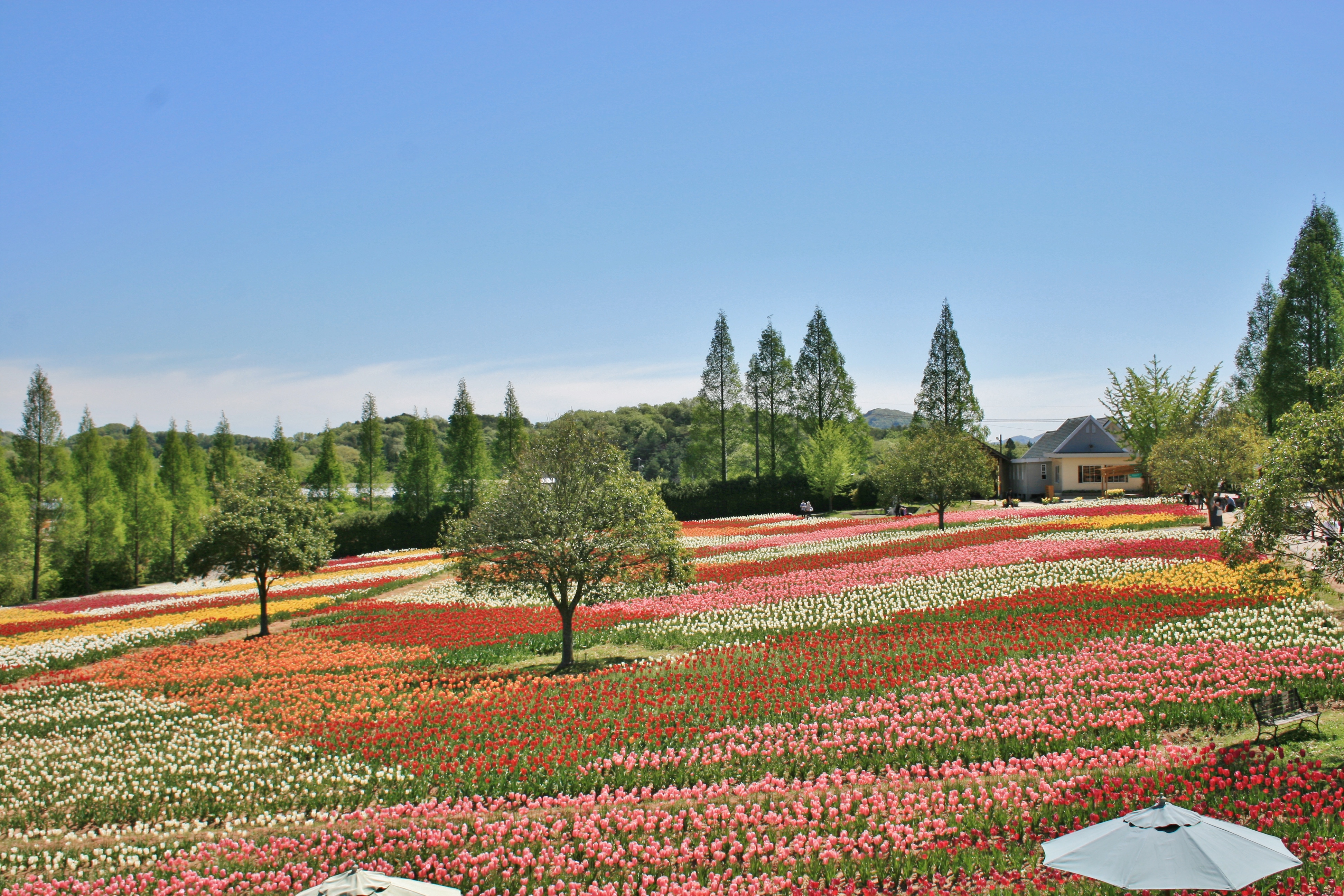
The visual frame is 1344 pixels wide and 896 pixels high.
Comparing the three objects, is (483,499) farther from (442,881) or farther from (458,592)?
(458,592)

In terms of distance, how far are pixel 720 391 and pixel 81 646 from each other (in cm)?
4901

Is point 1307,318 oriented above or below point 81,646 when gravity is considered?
above

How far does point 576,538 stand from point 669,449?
110859mm

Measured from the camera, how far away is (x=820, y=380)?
64.1m

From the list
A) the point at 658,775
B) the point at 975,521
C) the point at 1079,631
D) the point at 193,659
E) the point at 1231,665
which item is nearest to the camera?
the point at 658,775

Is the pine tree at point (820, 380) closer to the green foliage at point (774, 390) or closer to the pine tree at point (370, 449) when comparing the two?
the green foliage at point (774, 390)

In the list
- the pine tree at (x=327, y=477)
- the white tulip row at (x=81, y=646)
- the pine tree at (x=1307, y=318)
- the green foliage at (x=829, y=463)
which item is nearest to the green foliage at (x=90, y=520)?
the pine tree at (x=327, y=477)

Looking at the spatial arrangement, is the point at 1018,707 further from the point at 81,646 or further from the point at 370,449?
the point at 370,449

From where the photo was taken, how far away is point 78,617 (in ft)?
97.6

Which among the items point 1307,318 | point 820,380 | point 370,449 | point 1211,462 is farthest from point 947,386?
point 370,449

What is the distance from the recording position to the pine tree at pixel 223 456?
73875mm

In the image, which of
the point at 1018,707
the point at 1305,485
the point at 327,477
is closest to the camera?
the point at 1305,485

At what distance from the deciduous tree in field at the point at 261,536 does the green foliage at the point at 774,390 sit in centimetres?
4496

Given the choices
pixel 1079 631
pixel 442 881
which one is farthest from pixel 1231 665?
pixel 442 881
